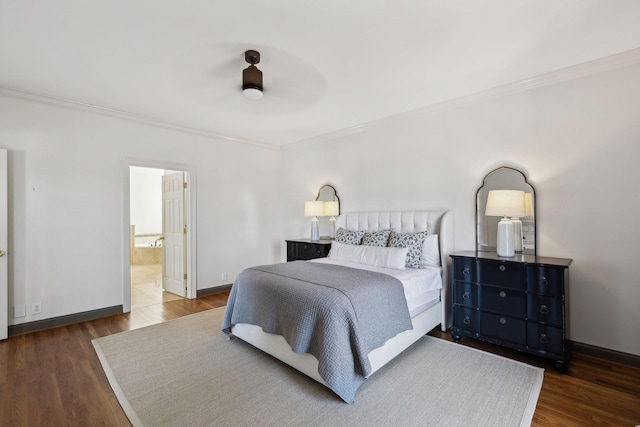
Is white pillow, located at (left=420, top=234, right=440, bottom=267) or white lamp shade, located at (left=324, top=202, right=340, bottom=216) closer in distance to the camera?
white pillow, located at (left=420, top=234, right=440, bottom=267)

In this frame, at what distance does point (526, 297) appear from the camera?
257cm

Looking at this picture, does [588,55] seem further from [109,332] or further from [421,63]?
[109,332]

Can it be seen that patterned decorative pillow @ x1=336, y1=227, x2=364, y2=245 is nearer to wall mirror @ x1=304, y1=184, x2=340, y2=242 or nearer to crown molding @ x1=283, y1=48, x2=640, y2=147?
wall mirror @ x1=304, y1=184, x2=340, y2=242

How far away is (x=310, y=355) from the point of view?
2.17 meters

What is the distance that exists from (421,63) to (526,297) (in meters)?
2.26

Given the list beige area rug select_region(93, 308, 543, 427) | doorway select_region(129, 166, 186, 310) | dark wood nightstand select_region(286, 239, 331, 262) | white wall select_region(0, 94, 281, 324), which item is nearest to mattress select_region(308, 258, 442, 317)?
beige area rug select_region(93, 308, 543, 427)

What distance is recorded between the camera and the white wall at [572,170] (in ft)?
8.30

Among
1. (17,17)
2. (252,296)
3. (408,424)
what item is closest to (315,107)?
(252,296)

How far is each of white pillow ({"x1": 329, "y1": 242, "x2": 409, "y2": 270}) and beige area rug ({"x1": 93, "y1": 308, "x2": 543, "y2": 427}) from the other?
0.84 metres

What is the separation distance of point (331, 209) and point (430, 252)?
186 cm

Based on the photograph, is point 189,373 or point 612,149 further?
point 612,149

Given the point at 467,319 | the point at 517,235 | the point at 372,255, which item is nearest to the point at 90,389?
the point at 372,255

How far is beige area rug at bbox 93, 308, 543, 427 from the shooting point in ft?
6.09

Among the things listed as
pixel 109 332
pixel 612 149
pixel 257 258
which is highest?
pixel 612 149
